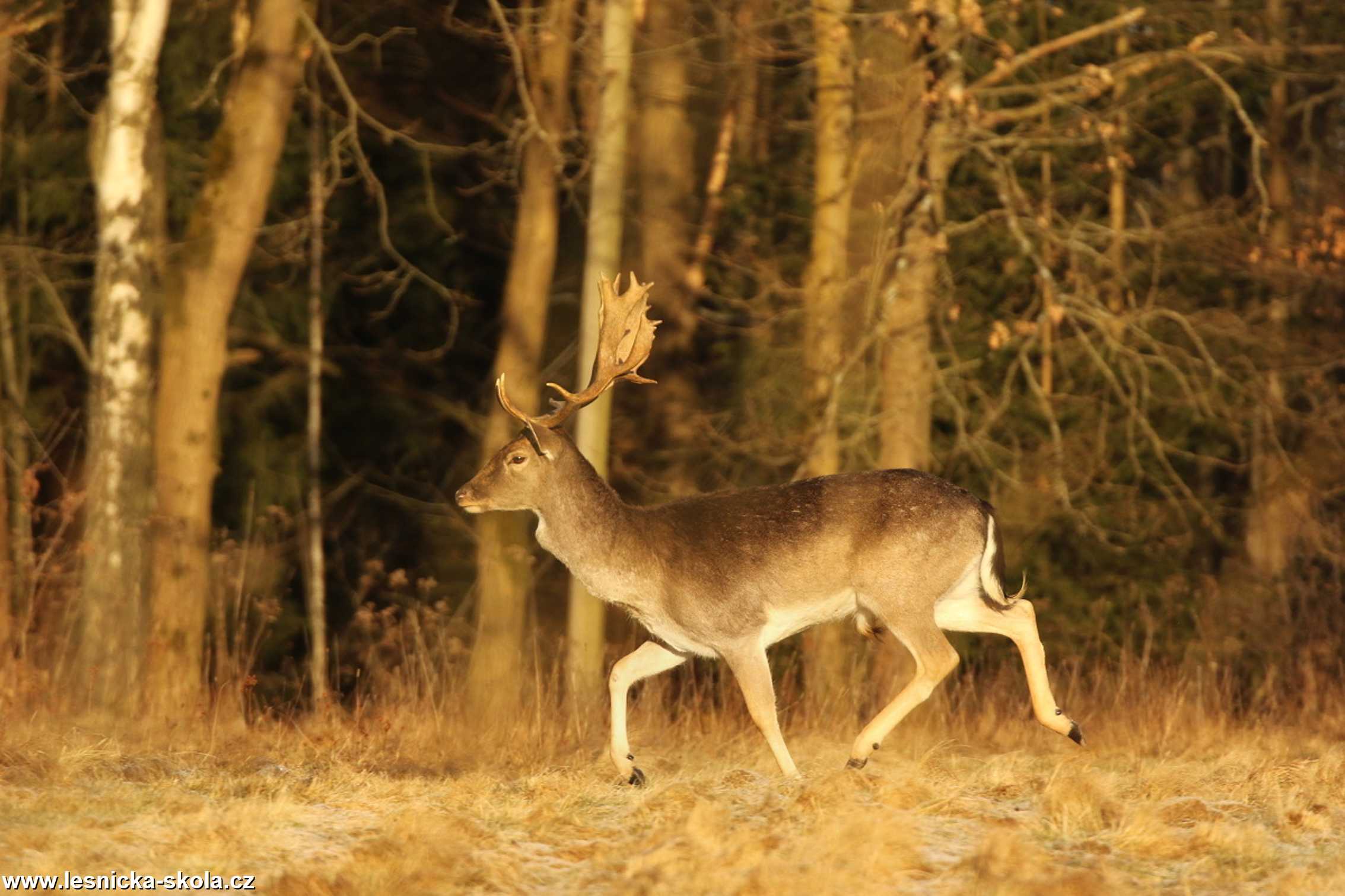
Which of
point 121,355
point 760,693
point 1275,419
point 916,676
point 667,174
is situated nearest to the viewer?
point 760,693

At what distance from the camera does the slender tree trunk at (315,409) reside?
19922 millimetres

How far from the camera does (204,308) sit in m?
14.0

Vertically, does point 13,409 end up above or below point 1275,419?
below

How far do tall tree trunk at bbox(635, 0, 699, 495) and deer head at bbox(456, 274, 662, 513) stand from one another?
6.59 m

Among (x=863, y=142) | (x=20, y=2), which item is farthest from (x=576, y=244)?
(x=863, y=142)

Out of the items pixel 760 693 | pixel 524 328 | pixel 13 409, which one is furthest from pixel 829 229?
pixel 13 409

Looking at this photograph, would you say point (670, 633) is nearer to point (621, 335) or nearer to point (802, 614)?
point (802, 614)

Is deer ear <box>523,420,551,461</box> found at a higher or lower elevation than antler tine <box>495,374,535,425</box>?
lower

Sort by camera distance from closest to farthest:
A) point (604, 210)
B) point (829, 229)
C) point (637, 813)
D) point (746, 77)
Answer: point (637, 813), point (604, 210), point (829, 229), point (746, 77)

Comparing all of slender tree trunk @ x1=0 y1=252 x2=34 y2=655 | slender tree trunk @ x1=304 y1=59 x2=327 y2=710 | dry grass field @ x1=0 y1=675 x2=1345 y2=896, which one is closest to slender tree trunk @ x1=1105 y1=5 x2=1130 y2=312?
dry grass field @ x1=0 y1=675 x2=1345 y2=896

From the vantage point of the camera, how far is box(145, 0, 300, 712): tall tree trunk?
13.9m

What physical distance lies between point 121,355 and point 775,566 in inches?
213

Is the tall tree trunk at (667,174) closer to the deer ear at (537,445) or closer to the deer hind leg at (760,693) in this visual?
the deer ear at (537,445)

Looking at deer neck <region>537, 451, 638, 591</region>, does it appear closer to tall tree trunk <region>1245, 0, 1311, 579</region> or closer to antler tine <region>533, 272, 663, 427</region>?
antler tine <region>533, 272, 663, 427</region>
